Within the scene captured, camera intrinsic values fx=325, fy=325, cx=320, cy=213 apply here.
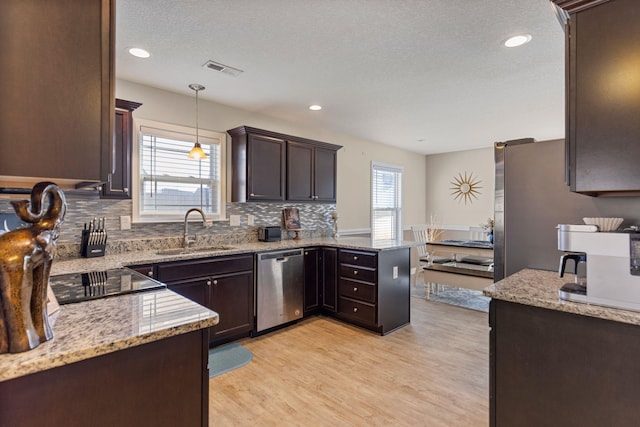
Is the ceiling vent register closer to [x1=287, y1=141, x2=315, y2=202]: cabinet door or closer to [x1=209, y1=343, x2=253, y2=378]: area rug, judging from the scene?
[x1=287, y1=141, x2=315, y2=202]: cabinet door

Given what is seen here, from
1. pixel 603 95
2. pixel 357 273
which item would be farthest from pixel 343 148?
pixel 603 95

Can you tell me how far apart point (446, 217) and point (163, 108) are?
5783 mm

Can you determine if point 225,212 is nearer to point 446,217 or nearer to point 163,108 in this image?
point 163,108

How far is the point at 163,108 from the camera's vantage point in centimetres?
337

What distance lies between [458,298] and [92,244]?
183 inches

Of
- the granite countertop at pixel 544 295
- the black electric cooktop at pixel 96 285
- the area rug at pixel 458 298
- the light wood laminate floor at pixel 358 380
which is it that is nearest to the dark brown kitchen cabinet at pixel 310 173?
the light wood laminate floor at pixel 358 380

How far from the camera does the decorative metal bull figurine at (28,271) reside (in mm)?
858

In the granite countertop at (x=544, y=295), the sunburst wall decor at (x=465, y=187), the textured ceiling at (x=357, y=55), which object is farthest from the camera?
the sunburst wall decor at (x=465, y=187)

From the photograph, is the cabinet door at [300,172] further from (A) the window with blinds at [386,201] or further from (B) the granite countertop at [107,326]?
(B) the granite countertop at [107,326]

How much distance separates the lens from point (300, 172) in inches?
165

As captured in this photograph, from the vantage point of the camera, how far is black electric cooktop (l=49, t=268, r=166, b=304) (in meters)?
1.46

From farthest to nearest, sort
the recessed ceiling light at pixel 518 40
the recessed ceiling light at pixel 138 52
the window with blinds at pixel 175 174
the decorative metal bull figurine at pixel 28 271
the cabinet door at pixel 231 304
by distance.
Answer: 1. the window with blinds at pixel 175 174
2. the cabinet door at pixel 231 304
3. the recessed ceiling light at pixel 138 52
4. the recessed ceiling light at pixel 518 40
5. the decorative metal bull figurine at pixel 28 271

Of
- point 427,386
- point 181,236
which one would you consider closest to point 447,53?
point 427,386

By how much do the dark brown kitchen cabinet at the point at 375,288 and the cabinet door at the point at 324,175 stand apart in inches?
39.0
